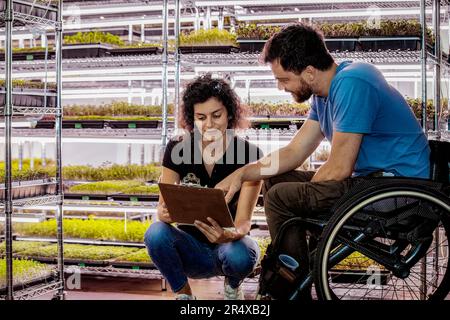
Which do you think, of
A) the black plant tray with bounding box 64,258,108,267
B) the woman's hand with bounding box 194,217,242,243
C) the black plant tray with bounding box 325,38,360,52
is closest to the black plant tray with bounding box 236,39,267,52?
the black plant tray with bounding box 325,38,360,52

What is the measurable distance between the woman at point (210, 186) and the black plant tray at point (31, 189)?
1882mm

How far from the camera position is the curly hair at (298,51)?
3.22 meters

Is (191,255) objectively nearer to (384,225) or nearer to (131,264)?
(384,225)

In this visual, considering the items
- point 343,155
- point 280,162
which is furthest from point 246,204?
point 343,155

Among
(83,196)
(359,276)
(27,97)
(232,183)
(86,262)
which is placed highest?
(27,97)

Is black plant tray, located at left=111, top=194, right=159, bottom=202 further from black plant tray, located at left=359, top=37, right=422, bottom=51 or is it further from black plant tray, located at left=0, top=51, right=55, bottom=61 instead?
black plant tray, located at left=359, top=37, right=422, bottom=51

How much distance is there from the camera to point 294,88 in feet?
10.7

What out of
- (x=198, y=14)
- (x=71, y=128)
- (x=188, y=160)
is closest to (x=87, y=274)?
(x=71, y=128)

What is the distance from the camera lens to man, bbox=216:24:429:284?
3010 millimetres

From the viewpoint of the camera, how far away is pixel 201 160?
12.5 feet

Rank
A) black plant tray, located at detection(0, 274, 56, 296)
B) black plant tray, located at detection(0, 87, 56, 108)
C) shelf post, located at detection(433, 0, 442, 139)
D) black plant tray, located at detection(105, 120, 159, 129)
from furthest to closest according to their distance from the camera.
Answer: black plant tray, located at detection(105, 120, 159, 129)
shelf post, located at detection(433, 0, 442, 139)
black plant tray, located at detection(0, 87, 56, 108)
black plant tray, located at detection(0, 274, 56, 296)

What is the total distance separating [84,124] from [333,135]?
143 inches

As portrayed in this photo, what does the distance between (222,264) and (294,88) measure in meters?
0.95

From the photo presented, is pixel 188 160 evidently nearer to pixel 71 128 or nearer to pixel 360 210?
pixel 360 210
